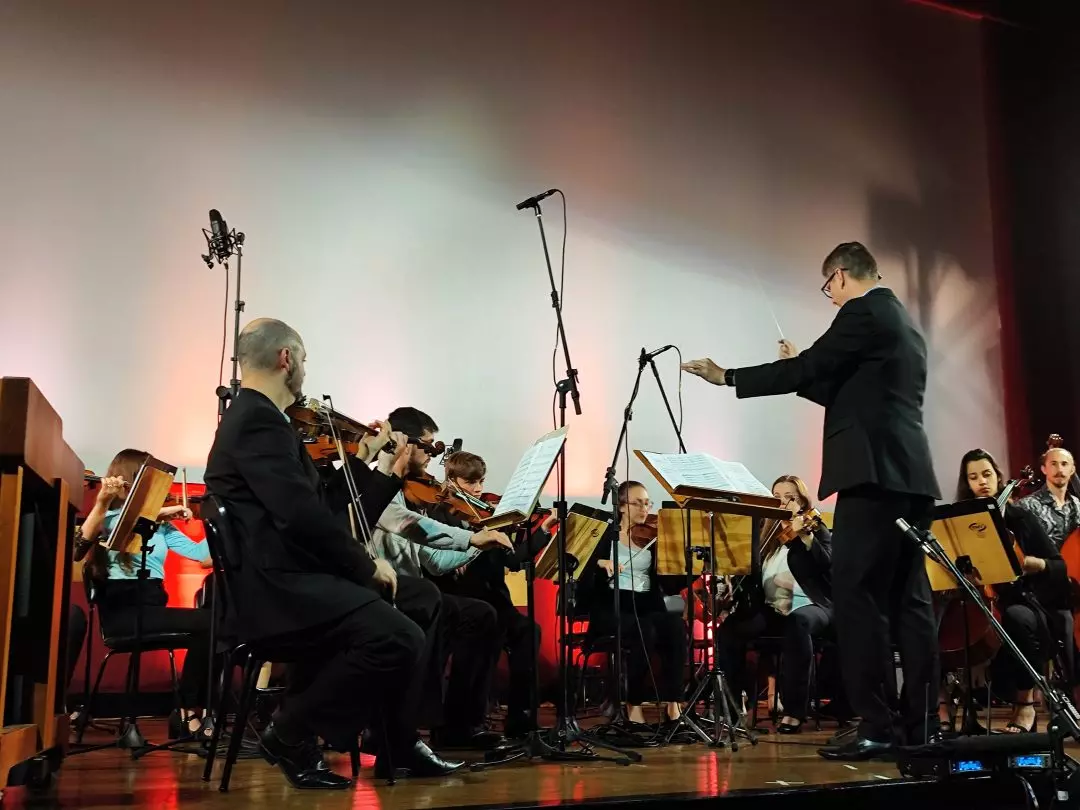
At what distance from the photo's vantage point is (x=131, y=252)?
582cm

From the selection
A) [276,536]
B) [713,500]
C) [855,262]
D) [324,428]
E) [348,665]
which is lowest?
[348,665]

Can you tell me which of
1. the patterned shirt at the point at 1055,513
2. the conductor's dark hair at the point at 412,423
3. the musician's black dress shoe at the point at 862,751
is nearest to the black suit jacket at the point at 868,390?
the musician's black dress shoe at the point at 862,751

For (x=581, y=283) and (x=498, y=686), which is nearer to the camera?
(x=498, y=686)

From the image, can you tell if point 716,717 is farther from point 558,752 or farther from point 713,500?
point 713,500

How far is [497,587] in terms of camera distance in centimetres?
449

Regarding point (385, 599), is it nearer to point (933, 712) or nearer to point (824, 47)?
point (933, 712)

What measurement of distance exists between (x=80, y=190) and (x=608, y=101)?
3459mm

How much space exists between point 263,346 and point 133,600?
196 cm

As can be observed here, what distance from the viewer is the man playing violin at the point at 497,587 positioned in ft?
14.3

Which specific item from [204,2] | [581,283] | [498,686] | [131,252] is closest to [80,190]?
[131,252]

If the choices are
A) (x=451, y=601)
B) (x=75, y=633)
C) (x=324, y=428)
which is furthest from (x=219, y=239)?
(x=451, y=601)

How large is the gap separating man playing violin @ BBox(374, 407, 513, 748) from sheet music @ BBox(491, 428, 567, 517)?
1.93 ft

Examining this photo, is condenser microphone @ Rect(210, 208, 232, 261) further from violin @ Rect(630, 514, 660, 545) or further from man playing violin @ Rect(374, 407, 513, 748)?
violin @ Rect(630, 514, 660, 545)

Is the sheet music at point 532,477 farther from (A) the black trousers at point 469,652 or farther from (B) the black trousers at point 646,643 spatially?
(B) the black trousers at point 646,643
